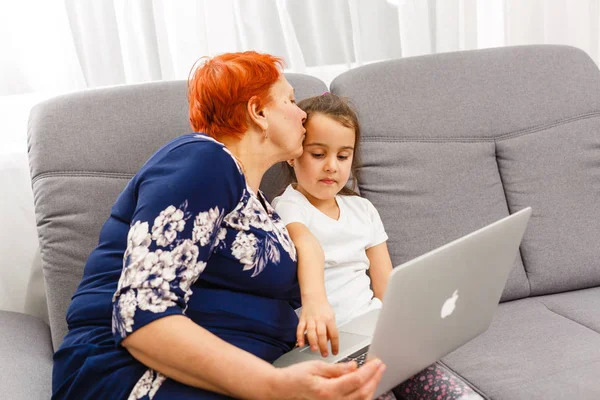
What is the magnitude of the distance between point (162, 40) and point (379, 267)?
0.92 meters

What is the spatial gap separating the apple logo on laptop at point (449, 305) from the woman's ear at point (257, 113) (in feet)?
1.60

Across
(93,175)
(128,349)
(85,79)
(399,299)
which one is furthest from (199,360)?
(85,79)

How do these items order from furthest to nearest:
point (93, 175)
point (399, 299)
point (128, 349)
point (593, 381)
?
point (93, 175) → point (593, 381) → point (128, 349) → point (399, 299)

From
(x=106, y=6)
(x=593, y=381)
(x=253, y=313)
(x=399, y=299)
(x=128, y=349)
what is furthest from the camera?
(x=106, y=6)

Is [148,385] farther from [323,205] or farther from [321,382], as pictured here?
[323,205]

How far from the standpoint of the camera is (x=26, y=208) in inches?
73.9

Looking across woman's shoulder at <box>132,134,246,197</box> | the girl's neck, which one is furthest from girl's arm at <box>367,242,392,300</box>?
woman's shoulder at <box>132,134,246,197</box>

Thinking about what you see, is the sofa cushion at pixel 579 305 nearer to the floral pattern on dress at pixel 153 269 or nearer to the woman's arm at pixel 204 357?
the woman's arm at pixel 204 357

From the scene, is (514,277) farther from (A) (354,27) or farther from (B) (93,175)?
(B) (93,175)

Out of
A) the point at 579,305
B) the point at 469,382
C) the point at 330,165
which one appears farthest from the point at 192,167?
the point at 579,305

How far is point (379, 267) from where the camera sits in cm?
168

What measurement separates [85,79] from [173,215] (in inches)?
43.1

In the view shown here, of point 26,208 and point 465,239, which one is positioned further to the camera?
point 26,208

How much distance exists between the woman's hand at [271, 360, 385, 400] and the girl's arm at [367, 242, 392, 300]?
63 centimetres
